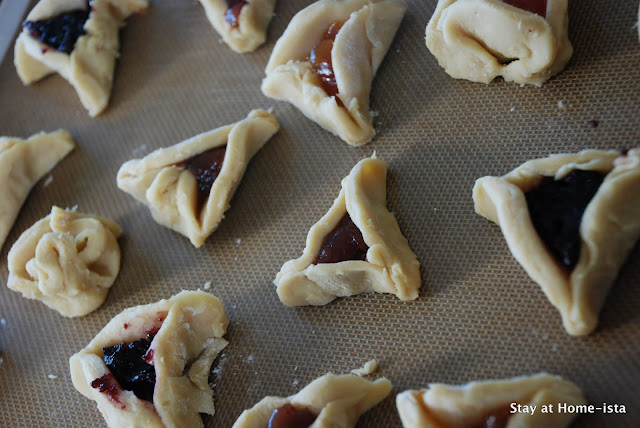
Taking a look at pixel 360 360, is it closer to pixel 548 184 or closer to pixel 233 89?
pixel 548 184

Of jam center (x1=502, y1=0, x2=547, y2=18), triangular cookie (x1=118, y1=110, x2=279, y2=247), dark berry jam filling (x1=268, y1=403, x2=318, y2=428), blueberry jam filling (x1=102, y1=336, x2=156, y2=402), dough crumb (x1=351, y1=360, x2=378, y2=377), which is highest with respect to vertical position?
jam center (x1=502, y1=0, x2=547, y2=18)

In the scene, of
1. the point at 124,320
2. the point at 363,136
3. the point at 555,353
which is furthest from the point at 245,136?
the point at 555,353

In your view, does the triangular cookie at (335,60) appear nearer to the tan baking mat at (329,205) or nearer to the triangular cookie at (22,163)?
the tan baking mat at (329,205)

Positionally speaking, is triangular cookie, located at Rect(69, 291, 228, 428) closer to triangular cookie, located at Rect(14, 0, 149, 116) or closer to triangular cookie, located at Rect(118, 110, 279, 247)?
triangular cookie, located at Rect(118, 110, 279, 247)

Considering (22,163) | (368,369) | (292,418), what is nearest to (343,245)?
(368,369)

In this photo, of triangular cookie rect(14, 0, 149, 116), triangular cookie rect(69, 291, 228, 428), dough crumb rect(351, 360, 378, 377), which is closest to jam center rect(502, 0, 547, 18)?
dough crumb rect(351, 360, 378, 377)

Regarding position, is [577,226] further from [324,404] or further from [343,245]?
[324,404]

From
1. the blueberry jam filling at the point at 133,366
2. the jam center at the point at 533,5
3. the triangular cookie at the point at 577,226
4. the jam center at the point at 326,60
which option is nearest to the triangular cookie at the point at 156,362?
the blueberry jam filling at the point at 133,366
